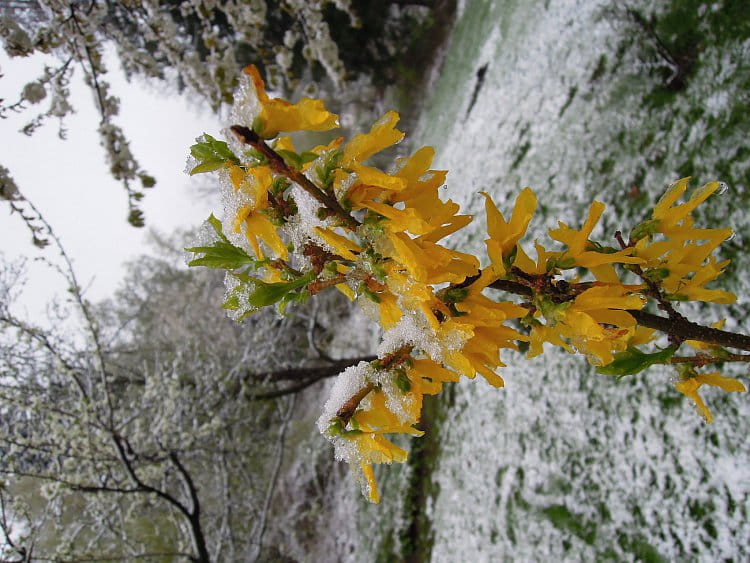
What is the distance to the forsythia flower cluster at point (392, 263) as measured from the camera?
0.67m

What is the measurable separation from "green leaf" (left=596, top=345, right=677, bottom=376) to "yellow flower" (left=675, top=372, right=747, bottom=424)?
22cm

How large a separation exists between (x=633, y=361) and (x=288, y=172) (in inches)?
26.3

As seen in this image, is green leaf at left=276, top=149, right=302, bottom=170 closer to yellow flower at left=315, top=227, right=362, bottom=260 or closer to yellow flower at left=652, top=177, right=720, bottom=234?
yellow flower at left=315, top=227, right=362, bottom=260

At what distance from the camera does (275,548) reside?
266 inches

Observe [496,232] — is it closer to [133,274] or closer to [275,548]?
[275,548]

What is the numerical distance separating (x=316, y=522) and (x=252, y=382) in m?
2.20

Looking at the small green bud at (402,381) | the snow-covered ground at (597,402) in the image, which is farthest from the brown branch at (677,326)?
the snow-covered ground at (597,402)

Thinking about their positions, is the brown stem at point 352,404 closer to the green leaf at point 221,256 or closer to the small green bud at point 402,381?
the small green bud at point 402,381

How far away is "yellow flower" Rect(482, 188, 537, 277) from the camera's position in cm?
77

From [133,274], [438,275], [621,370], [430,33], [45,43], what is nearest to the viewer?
[438,275]

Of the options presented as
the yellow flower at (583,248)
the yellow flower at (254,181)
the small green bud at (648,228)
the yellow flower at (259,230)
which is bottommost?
the yellow flower at (259,230)

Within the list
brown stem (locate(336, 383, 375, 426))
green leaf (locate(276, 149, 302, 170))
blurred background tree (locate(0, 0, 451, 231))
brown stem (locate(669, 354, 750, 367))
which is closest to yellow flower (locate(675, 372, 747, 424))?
brown stem (locate(669, 354, 750, 367))

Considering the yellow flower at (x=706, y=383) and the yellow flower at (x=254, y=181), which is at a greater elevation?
the yellow flower at (x=254, y=181)

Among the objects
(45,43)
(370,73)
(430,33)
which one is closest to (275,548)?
(45,43)
